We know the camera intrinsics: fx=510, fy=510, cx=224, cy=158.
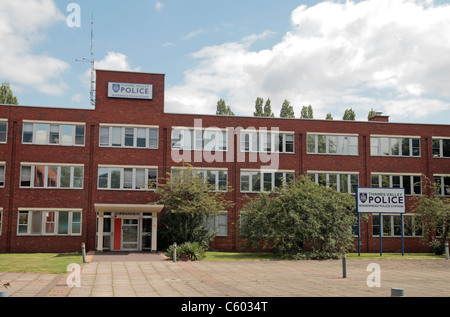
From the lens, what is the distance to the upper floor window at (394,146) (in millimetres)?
39906

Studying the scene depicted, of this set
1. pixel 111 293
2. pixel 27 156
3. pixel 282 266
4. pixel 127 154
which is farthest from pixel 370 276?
pixel 27 156

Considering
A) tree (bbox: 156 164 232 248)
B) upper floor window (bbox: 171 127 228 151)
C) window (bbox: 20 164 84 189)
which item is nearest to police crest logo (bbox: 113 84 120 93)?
upper floor window (bbox: 171 127 228 151)

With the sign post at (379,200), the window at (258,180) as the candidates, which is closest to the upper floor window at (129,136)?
the window at (258,180)

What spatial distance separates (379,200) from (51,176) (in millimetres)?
22233

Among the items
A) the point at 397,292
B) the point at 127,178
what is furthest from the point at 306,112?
the point at 397,292

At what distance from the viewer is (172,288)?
1556 centimetres

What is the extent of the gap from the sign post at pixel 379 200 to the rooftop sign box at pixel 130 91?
16.2m

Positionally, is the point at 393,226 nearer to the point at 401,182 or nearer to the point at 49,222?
the point at 401,182

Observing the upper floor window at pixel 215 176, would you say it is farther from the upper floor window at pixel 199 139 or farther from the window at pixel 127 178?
the window at pixel 127 178

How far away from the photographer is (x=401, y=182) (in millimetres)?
39750

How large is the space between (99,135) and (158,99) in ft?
16.2

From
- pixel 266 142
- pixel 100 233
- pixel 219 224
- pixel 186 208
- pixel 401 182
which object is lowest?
pixel 100 233
